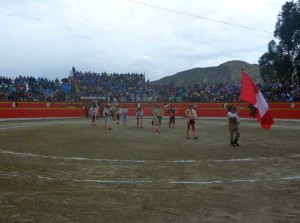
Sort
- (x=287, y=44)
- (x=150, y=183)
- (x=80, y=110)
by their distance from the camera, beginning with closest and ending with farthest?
(x=150, y=183) < (x=80, y=110) < (x=287, y=44)

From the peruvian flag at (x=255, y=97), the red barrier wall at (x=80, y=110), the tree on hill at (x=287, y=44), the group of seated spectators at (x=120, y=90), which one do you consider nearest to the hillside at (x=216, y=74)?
the tree on hill at (x=287, y=44)

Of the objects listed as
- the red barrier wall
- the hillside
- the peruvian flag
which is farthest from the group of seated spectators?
the hillside

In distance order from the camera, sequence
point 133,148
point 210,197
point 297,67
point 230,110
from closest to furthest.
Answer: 1. point 210,197
2. point 133,148
3. point 230,110
4. point 297,67

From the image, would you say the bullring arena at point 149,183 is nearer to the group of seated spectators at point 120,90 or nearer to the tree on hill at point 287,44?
the group of seated spectators at point 120,90

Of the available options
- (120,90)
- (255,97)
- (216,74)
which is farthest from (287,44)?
(216,74)

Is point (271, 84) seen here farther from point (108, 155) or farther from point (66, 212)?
point (66, 212)

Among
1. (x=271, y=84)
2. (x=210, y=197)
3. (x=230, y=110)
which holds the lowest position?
(x=210, y=197)

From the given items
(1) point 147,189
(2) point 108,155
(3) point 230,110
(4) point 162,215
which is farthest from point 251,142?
(4) point 162,215

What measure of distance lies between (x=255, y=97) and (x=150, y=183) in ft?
17.9

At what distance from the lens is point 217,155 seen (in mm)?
12570

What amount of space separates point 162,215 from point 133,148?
27.0 feet

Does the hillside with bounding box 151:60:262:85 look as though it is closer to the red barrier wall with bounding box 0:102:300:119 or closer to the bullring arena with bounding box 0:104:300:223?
the red barrier wall with bounding box 0:102:300:119

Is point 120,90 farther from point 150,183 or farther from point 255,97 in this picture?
point 150,183

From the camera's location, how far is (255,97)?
11984 mm
